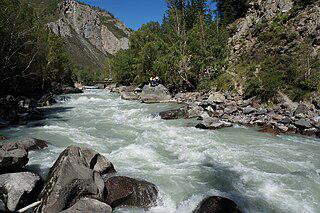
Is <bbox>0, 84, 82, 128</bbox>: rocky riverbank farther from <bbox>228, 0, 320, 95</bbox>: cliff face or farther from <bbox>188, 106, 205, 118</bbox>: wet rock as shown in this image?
<bbox>228, 0, 320, 95</bbox>: cliff face

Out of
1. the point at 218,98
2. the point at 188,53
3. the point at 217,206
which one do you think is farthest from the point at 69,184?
the point at 188,53

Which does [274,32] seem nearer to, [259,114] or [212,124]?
[259,114]

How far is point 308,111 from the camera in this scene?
1580 centimetres

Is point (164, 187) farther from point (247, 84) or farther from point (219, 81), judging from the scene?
point (219, 81)

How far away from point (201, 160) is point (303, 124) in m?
7.25

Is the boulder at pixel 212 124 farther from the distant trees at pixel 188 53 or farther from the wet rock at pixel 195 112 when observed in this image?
the distant trees at pixel 188 53

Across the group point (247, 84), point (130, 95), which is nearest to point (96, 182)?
point (247, 84)

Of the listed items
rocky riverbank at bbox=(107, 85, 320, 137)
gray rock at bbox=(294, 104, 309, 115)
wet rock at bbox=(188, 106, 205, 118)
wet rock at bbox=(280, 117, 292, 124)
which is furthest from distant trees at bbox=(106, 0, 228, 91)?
wet rock at bbox=(280, 117, 292, 124)

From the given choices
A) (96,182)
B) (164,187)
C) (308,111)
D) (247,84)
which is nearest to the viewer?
(96,182)

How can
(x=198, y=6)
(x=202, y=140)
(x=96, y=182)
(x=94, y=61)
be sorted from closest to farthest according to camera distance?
1. (x=96, y=182)
2. (x=202, y=140)
3. (x=198, y=6)
4. (x=94, y=61)

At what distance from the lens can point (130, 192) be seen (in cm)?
705

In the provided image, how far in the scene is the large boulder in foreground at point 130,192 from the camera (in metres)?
6.89

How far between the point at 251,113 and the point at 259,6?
24.6 metres

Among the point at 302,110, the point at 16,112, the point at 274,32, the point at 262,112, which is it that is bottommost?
the point at 16,112
